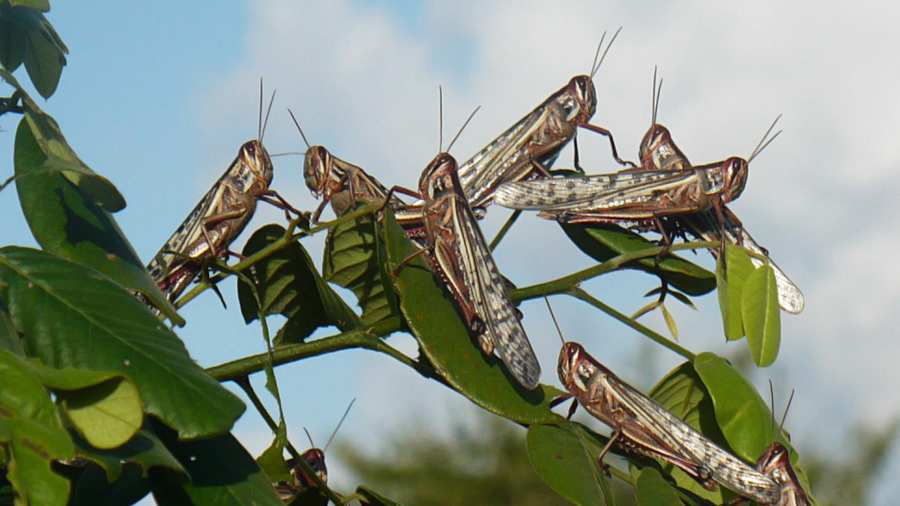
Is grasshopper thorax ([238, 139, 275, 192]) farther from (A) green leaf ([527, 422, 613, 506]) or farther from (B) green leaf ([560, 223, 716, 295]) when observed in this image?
(A) green leaf ([527, 422, 613, 506])

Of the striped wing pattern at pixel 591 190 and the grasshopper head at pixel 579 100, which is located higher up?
the grasshopper head at pixel 579 100

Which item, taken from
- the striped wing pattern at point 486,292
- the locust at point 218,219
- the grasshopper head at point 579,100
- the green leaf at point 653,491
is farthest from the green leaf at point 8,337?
the grasshopper head at point 579,100

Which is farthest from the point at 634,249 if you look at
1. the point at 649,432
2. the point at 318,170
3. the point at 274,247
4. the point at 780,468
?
the point at 274,247

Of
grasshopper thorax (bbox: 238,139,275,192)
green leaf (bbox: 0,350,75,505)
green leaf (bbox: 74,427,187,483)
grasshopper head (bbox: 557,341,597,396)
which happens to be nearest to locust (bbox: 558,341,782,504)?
grasshopper head (bbox: 557,341,597,396)

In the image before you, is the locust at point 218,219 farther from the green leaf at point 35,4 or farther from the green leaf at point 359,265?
the green leaf at point 35,4

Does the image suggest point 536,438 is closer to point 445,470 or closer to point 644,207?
point 644,207

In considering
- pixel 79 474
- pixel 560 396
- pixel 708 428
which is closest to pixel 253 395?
pixel 79 474
